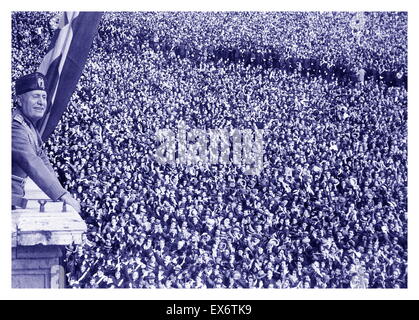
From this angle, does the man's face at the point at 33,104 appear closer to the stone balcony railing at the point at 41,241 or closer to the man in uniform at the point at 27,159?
the man in uniform at the point at 27,159

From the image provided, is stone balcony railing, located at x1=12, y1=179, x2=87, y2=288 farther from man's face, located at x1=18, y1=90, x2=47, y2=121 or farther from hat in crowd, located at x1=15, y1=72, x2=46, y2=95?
hat in crowd, located at x1=15, y1=72, x2=46, y2=95

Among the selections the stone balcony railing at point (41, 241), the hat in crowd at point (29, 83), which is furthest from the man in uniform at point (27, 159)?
the stone balcony railing at point (41, 241)

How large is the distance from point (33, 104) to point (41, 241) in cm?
127

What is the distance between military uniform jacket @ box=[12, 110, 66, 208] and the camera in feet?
18.1

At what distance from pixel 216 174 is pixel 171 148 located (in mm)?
487

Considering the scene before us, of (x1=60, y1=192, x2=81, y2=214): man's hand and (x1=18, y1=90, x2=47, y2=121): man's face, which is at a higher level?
(x1=18, y1=90, x2=47, y2=121): man's face

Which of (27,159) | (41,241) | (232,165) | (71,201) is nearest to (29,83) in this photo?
(27,159)

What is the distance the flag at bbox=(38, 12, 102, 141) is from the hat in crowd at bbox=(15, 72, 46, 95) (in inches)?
2.6

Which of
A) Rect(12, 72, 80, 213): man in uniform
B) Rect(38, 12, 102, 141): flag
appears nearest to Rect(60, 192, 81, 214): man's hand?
Rect(12, 72, 80, 213): man in uniform

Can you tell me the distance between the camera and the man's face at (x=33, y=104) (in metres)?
5.59

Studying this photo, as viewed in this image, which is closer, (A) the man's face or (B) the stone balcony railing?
(B) the stone balcony railing

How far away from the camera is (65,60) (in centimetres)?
567

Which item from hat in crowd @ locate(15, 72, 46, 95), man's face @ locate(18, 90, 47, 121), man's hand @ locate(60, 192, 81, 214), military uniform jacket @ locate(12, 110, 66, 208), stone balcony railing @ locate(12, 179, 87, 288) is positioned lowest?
stone balcony railing @ locate(12, 179, 87, 288)
